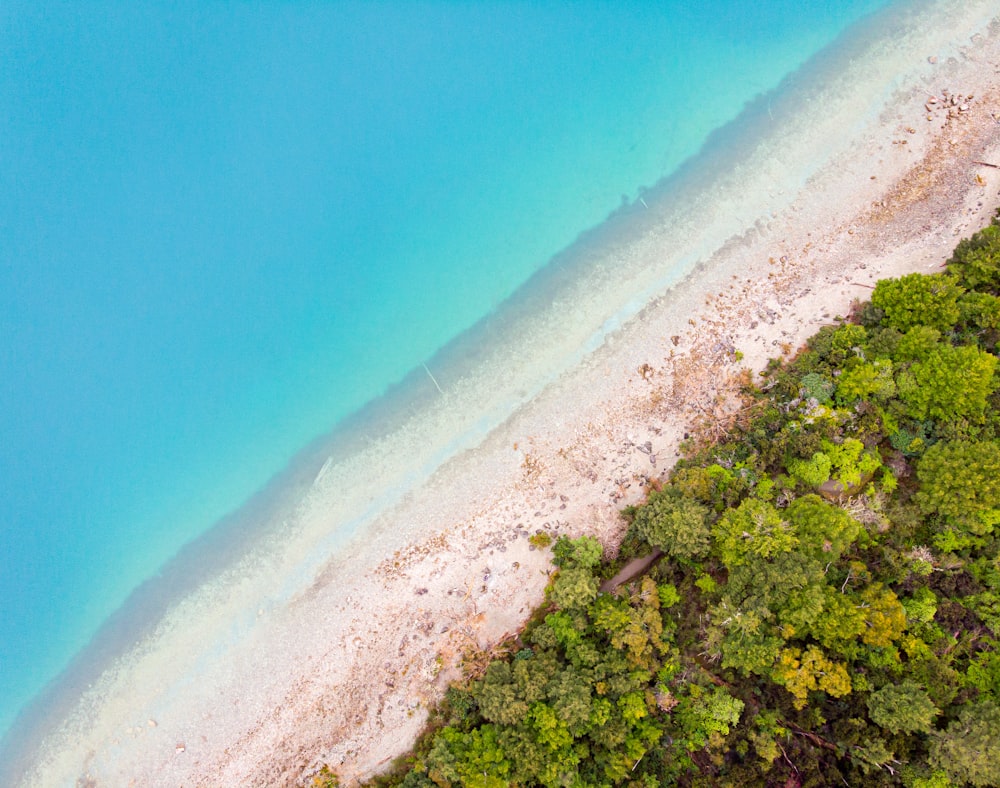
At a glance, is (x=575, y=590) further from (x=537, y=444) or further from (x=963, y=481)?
(x=963, y=481)

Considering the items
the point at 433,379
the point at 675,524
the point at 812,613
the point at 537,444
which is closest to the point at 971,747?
the point at 812,613

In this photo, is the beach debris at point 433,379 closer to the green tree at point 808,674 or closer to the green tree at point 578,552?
the green tree at point 578,552

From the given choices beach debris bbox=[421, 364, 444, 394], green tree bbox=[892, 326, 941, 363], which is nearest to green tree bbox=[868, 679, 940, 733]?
green tree bbox=[892, 326, 941, 363]

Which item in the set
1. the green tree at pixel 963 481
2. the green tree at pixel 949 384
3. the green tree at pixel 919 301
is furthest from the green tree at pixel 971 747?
the green tree at pixel 919 301

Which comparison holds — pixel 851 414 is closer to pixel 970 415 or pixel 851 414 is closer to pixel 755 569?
pixel 970 415

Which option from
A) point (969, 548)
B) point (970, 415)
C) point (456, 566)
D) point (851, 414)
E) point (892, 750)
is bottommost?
point (892, 750)

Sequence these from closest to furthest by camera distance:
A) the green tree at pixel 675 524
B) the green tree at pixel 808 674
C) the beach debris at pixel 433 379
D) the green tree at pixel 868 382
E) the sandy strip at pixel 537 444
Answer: the green tree at pixel 808 674 < the green tree at pixel 675 524 < the green tree at pixel 868 382 < the sandy strip at pixel 537 444 < the beach debris at pixel 433 379

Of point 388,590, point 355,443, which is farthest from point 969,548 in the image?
point 355,443
